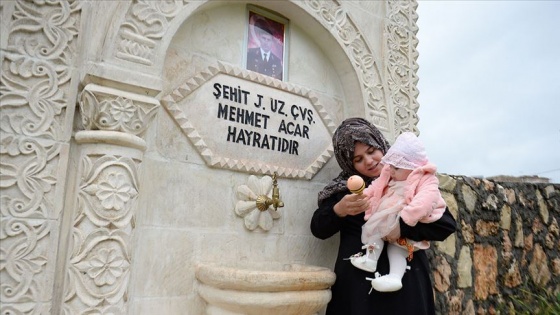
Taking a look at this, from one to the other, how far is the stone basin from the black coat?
0.17m

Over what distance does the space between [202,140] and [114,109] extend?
1.76 ft

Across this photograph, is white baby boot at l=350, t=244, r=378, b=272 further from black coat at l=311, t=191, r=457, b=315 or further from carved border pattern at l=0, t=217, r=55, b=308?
carved border pattern at l=0, t=217, r=55, b=308

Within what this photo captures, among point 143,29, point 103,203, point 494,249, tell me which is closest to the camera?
point 103,203

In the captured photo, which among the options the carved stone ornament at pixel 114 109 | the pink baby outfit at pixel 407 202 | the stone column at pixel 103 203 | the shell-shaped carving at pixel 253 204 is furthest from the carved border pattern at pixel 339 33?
the pink baby outfit at pixel 407 202

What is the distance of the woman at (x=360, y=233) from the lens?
6.28 feet

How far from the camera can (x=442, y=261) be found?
313cm

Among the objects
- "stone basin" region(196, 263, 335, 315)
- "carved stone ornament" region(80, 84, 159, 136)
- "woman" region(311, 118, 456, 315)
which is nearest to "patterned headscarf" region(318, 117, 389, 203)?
"woman" region(311, 118, 456, 315)

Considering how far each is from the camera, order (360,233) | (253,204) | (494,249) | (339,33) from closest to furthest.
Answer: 1. (360,233)
2. (253,204)
3. (339,33)
4. (494,249)

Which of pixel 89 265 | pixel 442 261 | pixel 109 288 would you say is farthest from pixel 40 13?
pixel 442 261

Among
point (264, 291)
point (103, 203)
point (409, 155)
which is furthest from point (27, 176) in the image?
point (409, 155)

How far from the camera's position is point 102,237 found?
5.53 ft

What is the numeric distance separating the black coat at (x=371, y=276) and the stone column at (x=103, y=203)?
3.52 feet

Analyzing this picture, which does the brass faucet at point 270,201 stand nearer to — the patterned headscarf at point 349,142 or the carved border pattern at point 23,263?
the patterned headscarf at point 349,142

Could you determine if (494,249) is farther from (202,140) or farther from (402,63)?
(202,140)
